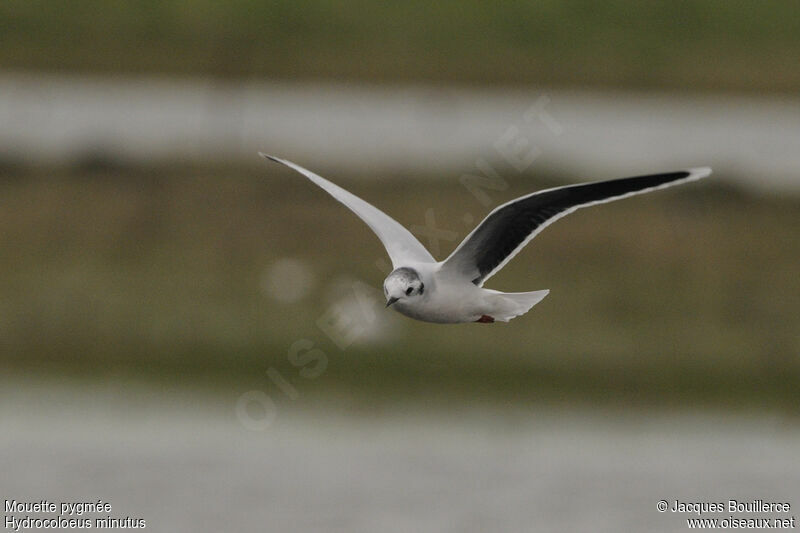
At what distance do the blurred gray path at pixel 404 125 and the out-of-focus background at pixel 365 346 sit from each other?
0.51 feet

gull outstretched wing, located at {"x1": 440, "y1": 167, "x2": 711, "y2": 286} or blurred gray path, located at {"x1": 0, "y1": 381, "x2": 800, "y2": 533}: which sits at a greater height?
blurred gray path, located at {"x1": 0, "y1": 381, "x2": 800, "y2": 533}

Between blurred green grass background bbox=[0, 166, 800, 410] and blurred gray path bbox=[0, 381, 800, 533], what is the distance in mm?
249

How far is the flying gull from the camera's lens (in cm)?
778

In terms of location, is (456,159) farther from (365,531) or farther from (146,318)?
Result: (365,531)

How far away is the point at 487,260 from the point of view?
830cm

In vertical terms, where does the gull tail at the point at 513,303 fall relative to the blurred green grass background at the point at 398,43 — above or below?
below

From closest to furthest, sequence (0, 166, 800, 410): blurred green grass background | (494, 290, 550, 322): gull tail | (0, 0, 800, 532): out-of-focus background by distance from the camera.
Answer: (494, 290, 550, 322): gull tail → (0, 0, 800, 532): out-of-focus background → (0, 166, 800, 410): blurred green grass background

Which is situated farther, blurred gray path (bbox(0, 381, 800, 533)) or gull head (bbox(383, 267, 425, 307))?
blurred gray path (bbox(0, 381, 800, 533))

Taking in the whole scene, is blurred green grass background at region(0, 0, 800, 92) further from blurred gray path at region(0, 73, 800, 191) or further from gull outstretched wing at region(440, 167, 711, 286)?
gull outstretched wing at region(440, 167, 711, 286)

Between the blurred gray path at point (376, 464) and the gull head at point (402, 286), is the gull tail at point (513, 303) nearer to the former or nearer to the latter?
the gull head at point (402, 286)

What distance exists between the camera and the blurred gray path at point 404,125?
67.2ft

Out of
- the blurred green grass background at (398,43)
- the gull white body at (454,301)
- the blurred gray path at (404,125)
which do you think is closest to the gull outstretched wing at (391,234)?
the gull white body at (454,301)

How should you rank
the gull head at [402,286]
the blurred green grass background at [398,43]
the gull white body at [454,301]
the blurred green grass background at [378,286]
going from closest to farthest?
1. the gull head at [402,286]
2. the gull white body at [454,301]
3. the blurred green grass background at [378,286]
4. the blurred green grass background at [398,43]

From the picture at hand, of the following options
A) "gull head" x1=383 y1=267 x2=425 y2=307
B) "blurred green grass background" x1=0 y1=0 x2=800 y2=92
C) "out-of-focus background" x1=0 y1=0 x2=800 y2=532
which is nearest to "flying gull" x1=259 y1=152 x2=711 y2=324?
"gull head" x1=383 y1=267 x2=425 y2=307
